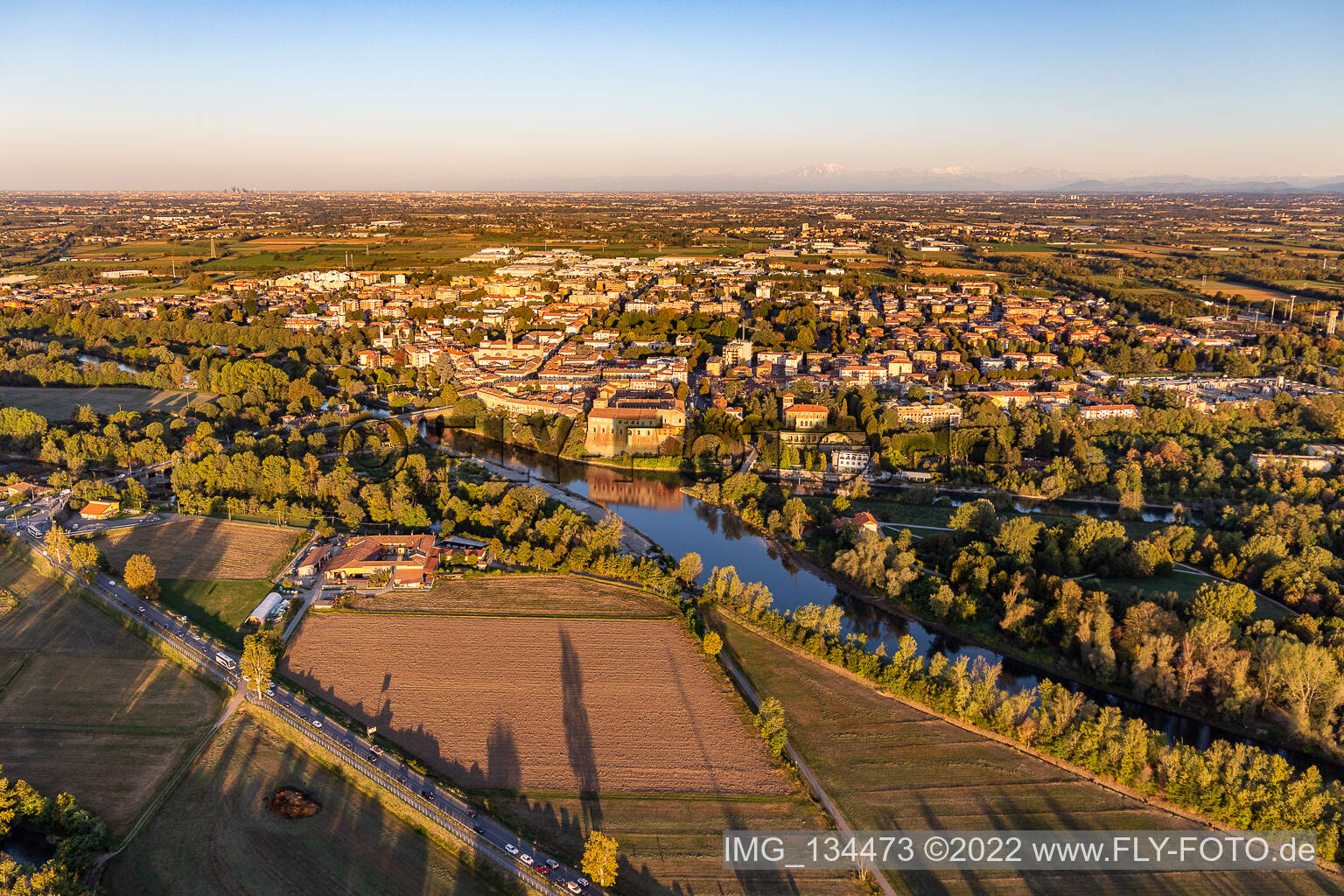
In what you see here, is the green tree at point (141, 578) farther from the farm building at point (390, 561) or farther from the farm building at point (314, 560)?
the farm building at point (390, 561)

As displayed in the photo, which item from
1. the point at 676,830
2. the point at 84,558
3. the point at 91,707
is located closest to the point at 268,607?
the point at 91,707

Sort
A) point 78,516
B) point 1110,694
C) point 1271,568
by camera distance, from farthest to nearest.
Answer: point 78,516
point 1271,568
point 1110,694

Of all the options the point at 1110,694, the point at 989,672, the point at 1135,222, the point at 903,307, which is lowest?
the point at 1110,694

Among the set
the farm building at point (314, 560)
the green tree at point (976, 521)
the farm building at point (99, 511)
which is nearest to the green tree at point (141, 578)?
the farm building at point (314, 560)

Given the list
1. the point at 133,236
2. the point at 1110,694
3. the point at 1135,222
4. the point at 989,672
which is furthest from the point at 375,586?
the point at 1135,222

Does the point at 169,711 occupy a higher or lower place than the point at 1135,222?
lower

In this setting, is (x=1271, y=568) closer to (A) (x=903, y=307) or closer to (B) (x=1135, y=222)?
(A) (x=903, y=307)

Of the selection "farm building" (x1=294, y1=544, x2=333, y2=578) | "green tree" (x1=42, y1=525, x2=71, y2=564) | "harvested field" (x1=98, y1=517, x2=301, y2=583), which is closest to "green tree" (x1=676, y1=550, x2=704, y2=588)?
"farm building" (x1=294, y1=544, x2=333, y2=578)

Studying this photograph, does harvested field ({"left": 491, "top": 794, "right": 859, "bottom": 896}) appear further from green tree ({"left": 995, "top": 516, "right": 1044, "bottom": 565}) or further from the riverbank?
green tree ({"left": 995, "top": 516, "right": 1044, "bottom": 565})
